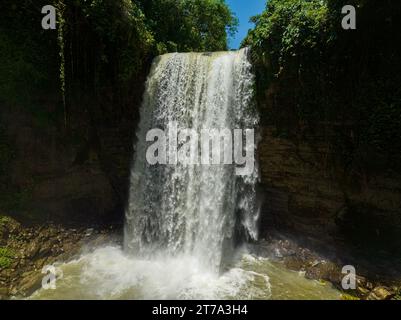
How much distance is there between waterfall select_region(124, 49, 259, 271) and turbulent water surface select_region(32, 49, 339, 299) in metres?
0.03

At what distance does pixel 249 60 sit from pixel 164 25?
710 centimetres

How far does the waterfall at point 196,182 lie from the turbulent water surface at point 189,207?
29 millimetres

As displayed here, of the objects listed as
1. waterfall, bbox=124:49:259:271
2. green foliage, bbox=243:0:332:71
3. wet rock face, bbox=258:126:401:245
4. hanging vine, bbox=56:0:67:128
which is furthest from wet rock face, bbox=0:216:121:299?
green foliage, bbox=243:0:332:71

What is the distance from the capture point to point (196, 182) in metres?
8.59

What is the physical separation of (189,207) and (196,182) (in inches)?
29.4

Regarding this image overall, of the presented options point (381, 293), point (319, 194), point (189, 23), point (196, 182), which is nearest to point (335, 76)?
point (319, 194)

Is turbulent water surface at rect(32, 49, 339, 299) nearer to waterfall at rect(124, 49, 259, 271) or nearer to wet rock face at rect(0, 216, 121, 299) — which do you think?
waterfall at rect(124, 49, 259, 271)

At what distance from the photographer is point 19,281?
23.7 ft

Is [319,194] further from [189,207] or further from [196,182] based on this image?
[189,207]

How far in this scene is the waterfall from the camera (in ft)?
27.7

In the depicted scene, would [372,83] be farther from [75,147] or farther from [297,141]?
[75,147]

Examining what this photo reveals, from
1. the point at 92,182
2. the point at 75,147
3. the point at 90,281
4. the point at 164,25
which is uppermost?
the point at 164,25

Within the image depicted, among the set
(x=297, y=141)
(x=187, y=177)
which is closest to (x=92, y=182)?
(x=187, y=177)

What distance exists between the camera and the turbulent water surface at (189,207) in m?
7.52
